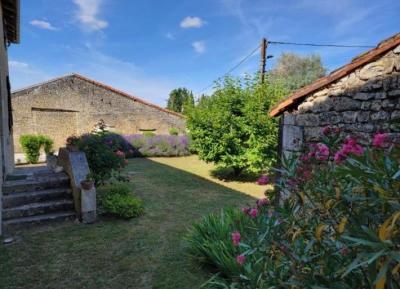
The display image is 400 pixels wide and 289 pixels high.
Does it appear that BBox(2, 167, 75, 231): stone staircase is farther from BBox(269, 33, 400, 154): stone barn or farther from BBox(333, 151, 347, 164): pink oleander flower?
BBox(333, 151, 347, 164): pink oleander flower

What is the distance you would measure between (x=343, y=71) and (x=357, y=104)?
1.89 ft

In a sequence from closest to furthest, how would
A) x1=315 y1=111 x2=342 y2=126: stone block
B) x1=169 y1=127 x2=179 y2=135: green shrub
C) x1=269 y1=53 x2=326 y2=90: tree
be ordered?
1. x1=315 y1=111 x2=342 y2=126: stone block
2. x1=169 y1=127 x2=179 y2=135: green shrub
3. x1=269 y1=53 x2=326 y2=90: tree

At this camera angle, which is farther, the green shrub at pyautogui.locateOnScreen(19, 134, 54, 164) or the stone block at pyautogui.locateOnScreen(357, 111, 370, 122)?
the green shrub at pyautogui.locateOnScreen(19, 134, 54, 164)

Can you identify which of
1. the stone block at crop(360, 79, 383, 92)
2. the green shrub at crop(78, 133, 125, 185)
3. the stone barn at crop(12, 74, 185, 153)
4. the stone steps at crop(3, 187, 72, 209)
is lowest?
the stone steps at crop(3, 187, 72, 209)

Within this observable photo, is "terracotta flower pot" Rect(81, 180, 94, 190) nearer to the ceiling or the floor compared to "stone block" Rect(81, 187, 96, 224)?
nearer to the ceiling

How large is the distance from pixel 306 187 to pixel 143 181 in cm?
857

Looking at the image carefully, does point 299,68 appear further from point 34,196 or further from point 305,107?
point 34,196

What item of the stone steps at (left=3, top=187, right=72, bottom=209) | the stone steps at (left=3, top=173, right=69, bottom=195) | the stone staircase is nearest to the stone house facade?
the stone steps at (left=3, top=173, right=69, bottom=195)

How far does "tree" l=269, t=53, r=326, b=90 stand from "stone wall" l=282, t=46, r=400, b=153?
102 ft

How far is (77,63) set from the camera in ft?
69.5

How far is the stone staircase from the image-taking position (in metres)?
5.46

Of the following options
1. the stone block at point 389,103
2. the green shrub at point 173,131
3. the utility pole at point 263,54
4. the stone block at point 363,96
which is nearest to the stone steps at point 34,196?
the stone block at point 363,96

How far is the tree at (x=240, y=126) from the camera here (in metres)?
9.70

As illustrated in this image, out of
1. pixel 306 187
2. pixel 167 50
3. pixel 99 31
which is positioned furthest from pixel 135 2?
pixel 306 187
